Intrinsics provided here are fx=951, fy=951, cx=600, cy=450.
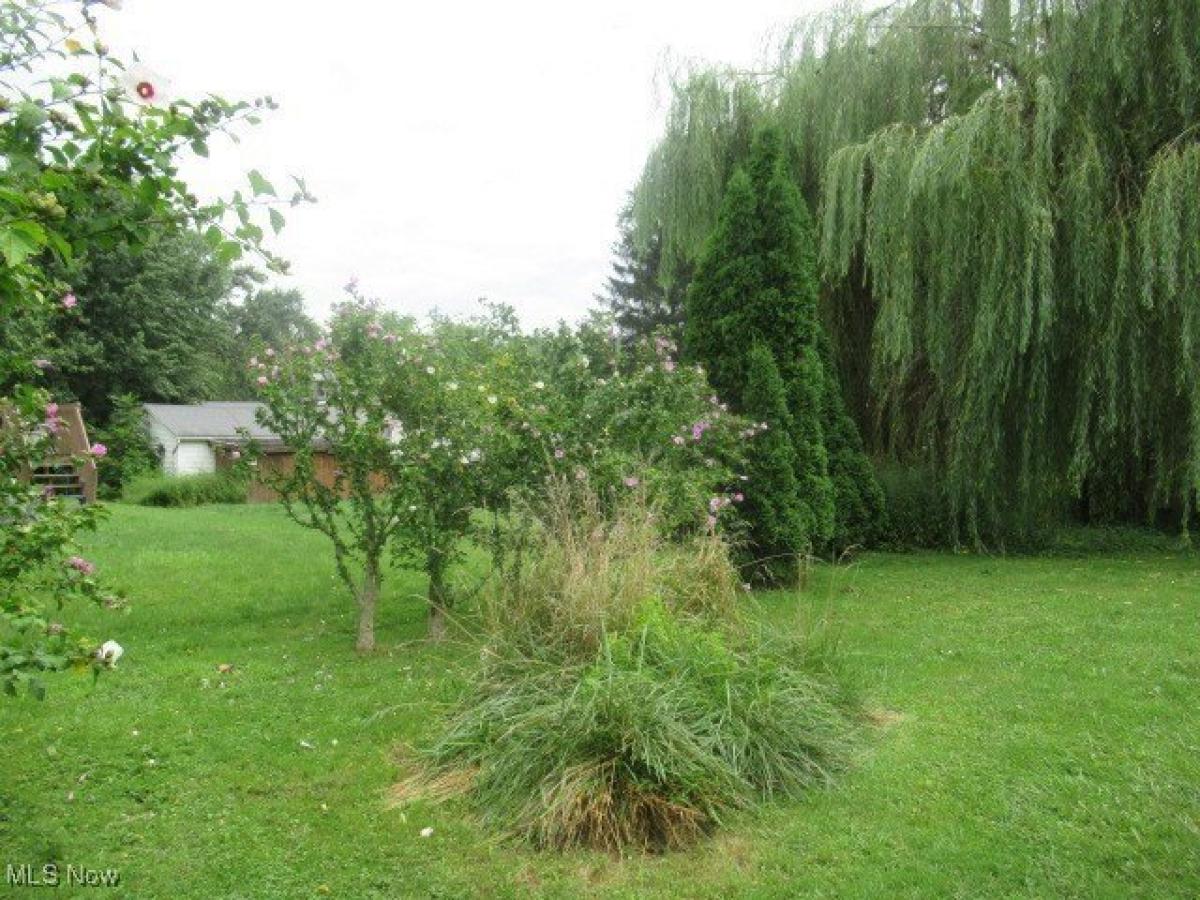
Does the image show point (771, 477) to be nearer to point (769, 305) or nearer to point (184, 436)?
point (769, 305)

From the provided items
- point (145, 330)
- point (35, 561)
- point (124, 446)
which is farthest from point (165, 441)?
point (35, 561)

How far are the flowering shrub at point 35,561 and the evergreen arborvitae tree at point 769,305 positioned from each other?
620 centimetres

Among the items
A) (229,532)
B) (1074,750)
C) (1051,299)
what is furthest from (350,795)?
(229,532)

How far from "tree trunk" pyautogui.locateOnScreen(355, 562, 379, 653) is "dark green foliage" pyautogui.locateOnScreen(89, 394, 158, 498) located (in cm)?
1919

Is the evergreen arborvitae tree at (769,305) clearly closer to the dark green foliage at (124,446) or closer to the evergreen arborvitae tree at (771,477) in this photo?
the evergreen arborvitae tree at (771,477)

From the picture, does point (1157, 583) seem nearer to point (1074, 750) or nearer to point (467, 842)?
point (1074, 750)

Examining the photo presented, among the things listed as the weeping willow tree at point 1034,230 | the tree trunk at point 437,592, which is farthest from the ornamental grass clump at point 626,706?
the weeping willow tree at point 1034,230

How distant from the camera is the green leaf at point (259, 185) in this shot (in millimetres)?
2051

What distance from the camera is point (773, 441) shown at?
8.50m

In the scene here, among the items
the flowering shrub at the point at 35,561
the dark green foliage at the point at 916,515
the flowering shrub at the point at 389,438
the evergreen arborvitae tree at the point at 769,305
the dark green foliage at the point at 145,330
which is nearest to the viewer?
the flowering shrub at the point at 35,561

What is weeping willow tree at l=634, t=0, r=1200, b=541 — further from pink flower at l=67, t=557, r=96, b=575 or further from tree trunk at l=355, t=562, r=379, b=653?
pink flower at l=67, t=557, r=96, b=575

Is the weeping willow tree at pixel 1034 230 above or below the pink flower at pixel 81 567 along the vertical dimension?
above

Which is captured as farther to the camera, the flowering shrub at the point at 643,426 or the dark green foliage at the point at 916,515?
the dark green foliage at the point at 916,515

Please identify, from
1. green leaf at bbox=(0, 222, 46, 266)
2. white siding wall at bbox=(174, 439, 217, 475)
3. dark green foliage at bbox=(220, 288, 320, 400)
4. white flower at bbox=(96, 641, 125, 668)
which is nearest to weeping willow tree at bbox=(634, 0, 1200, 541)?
white flower at bbox=(96, 641, 125, 668)
